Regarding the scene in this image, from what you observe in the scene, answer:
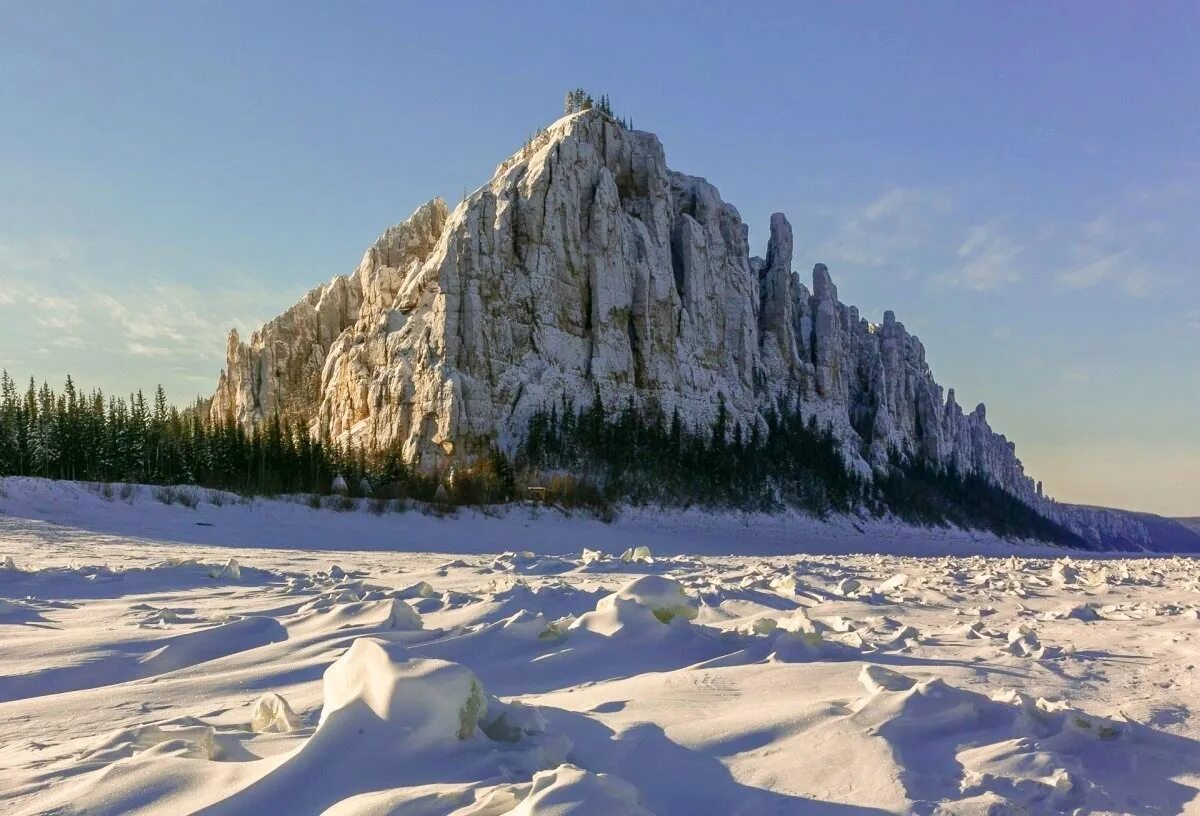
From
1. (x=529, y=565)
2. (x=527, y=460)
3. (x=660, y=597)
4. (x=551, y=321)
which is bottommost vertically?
(x=529, y=565)

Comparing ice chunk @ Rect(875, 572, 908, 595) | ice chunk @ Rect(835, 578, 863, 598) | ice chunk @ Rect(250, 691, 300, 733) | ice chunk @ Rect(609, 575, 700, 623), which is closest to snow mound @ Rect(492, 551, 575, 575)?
ice chunk @ Rect(835, 578, 863, 598)

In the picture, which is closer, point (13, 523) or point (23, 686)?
point (23, 686)

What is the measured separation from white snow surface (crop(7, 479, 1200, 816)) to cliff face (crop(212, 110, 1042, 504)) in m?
41.6

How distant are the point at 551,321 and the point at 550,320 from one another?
12 cm

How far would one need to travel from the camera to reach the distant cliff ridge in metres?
50.0

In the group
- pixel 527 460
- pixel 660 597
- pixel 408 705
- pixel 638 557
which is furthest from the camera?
pixel 527 460

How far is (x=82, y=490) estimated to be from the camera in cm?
1939

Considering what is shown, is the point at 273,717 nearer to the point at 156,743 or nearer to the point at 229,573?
the point at 156,743

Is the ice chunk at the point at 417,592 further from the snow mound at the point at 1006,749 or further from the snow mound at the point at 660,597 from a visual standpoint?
the snow mound at the point at 1006,749

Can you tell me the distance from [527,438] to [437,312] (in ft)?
32.5

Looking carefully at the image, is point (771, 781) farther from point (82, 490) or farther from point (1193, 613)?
point (82, 490)

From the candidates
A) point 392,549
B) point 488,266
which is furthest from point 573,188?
point 392,549

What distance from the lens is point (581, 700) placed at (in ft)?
12.7

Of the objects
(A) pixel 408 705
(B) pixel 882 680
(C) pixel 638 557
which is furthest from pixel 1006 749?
(C) pixel 638 557
